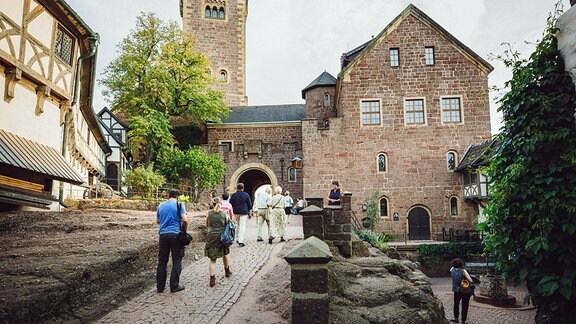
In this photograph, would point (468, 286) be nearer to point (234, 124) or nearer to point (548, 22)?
point (548, 22)

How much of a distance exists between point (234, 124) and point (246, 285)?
80.5 ft

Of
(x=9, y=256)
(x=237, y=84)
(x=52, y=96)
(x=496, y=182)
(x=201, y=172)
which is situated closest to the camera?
(x=496, y=182)

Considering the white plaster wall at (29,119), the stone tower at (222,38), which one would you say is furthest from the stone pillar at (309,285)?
Answer: the stone tower at (222,38)

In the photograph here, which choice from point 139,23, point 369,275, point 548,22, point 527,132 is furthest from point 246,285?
point 139,23

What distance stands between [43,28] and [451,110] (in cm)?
2121

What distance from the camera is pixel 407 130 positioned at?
79.3 feet

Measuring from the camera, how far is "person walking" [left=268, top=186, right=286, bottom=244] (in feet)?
36.9

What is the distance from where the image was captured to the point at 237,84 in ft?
126

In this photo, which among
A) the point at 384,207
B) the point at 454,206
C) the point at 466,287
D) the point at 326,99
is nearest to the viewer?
the point at 466,287

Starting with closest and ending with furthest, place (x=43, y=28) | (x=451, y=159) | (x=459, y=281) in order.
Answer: (x=459, y=281)
(x=43, y=28)
(x=451, y=159)

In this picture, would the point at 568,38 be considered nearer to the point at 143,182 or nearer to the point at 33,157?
the point at 33,157

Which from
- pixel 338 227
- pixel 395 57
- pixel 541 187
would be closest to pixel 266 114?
pixel 395 57

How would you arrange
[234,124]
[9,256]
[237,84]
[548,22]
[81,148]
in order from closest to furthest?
[548,22] < [9,256] < [81,148] < [234,124] < [237,84]

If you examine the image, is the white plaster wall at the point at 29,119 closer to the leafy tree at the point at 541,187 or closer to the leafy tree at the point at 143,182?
the leafy tree at the point at 143,182
